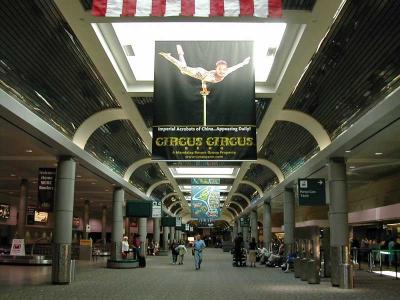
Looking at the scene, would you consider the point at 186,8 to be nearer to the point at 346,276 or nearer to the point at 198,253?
the point at 346,276

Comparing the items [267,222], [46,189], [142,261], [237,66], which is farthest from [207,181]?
[237,66]

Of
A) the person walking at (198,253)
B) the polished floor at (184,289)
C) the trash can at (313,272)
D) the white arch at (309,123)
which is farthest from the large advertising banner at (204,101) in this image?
the person walking at (198,253)

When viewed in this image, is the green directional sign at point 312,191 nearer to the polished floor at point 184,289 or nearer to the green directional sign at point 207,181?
the polished floor at point 184,289

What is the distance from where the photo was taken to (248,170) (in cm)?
3120

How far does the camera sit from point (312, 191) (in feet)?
63.8

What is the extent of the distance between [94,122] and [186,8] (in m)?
11.6

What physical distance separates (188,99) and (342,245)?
331 inches

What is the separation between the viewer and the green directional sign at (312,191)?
19.4m

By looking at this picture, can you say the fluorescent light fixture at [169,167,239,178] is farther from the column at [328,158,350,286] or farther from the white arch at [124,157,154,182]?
the column at [328,158,350,286]

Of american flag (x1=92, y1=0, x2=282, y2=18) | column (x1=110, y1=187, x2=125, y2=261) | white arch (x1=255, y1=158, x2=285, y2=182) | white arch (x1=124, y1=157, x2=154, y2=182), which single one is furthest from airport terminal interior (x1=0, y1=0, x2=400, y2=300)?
column (x1=110, y1=187, x2=125, y2=261)

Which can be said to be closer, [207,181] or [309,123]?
[309,123]

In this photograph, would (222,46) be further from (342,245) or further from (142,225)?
(142,225)

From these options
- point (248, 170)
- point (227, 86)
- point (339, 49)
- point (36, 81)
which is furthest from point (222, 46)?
point (248, 170)

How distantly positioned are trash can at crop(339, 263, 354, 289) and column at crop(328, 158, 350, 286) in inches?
9.3
